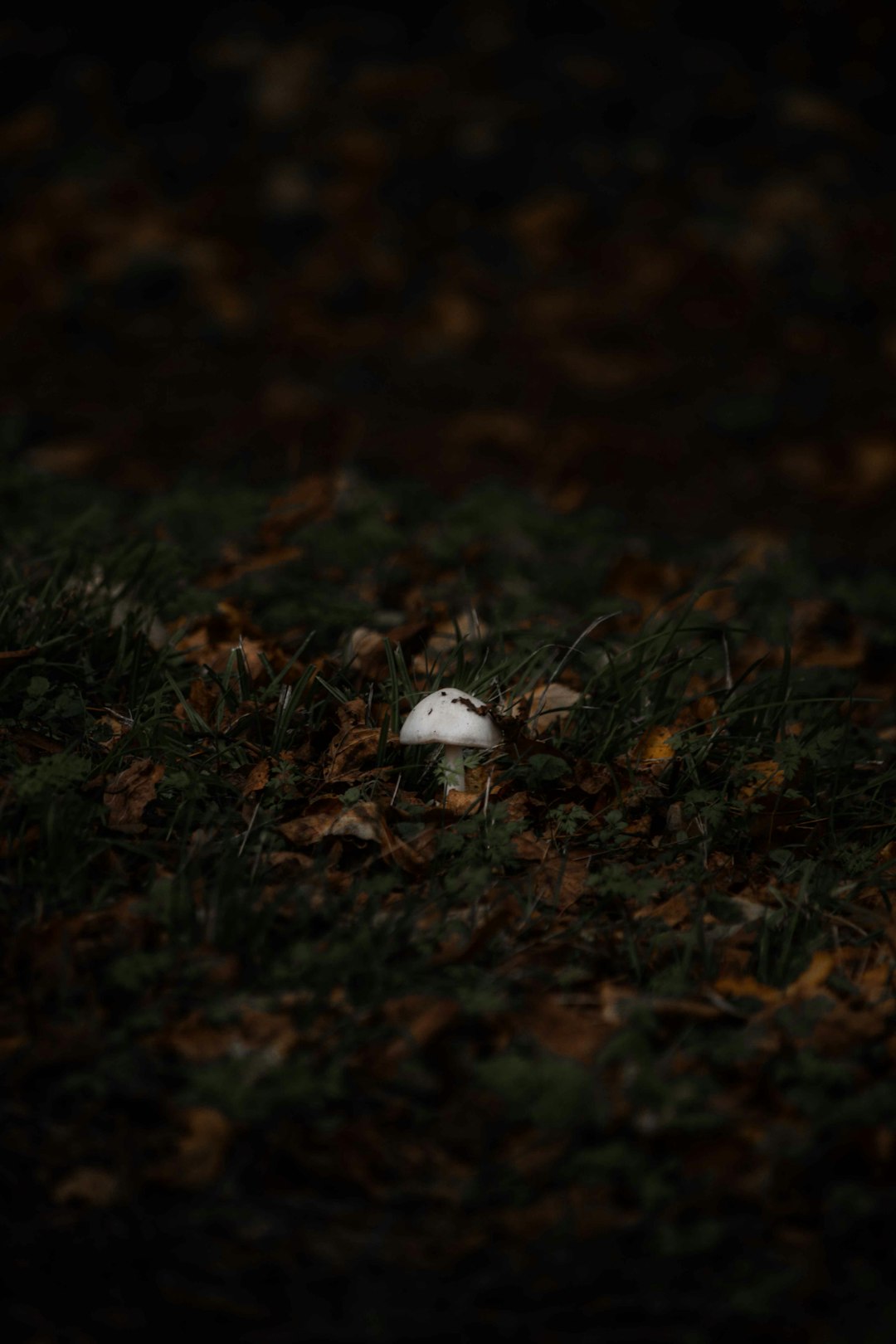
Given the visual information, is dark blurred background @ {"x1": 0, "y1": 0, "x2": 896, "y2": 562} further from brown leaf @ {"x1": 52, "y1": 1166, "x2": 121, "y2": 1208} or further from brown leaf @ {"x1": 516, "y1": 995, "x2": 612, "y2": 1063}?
brown leaf @ {"x1": 52, "y1": 1166, "x2": 121, "y2": 1208}

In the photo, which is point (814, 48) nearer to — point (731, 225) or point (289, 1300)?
point (731, 225)

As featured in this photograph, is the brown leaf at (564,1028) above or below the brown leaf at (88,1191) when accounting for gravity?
below

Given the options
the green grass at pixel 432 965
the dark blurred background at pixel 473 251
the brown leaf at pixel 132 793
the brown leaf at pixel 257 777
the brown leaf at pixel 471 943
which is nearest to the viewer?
the green grass at pixel 432 965

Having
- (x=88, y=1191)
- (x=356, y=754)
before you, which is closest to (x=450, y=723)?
(x=356, y=754)

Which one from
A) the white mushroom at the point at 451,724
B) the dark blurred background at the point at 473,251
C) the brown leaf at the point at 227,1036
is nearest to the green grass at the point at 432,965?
the brown leaf at the point at 227,1036

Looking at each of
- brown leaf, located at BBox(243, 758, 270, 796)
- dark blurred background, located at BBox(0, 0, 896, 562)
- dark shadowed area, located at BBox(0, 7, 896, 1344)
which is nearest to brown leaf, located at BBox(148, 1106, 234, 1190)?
dark shadowed area, located at BBox(0, 7, 896, 1344)

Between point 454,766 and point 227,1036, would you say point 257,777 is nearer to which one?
point 454,766

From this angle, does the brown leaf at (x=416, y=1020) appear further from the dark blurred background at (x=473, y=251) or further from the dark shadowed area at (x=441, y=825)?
the dark blurred background at (x=473, y=251)

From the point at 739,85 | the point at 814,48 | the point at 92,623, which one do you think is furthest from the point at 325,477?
the point at 814,48
